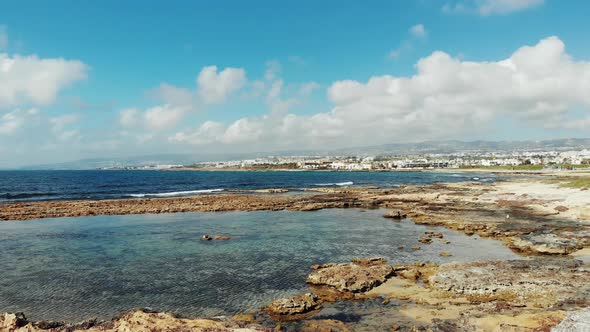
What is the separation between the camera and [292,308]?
53.4 ft

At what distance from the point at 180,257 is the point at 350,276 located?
13279 millimetres

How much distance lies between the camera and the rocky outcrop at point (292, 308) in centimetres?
1592

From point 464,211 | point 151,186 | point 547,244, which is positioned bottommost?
point 464,211

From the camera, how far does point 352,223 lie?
40844mm

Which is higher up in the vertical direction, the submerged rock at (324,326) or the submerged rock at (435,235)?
the submerged rock at (324,326)

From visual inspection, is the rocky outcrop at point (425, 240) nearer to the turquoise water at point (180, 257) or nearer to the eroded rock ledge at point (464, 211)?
the turquoise water at point (180, 257)

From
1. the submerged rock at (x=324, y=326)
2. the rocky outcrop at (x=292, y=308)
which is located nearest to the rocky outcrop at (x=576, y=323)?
the submerged rock at (x=324, y=326)

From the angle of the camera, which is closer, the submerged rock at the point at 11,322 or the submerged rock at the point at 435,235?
the submerged rock at the point at 11,322

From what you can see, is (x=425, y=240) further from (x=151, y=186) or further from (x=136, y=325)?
(x=151, y=186)

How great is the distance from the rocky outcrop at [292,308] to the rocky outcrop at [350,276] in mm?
2410

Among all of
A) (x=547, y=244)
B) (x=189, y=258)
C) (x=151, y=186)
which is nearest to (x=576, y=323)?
(x=547, y=244)

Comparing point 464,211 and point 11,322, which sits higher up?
point 11,322

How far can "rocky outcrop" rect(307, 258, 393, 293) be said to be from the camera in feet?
62.2

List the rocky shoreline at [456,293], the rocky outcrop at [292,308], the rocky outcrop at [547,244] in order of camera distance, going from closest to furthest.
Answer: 1. the rocky shoreline at [456,293]
2. the rocky outcrop at [292,308]
3. the rocky outcrop at [547,244]
